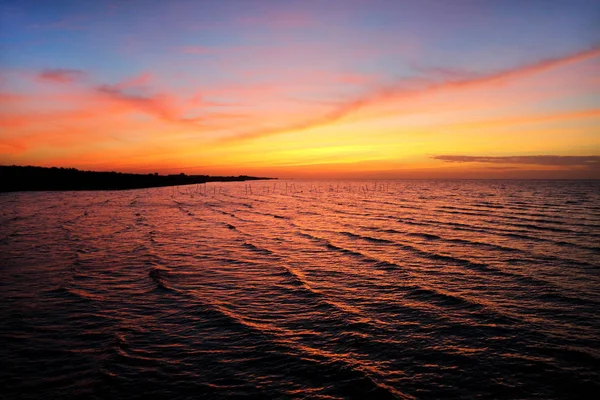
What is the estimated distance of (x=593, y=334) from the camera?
40.0 ft

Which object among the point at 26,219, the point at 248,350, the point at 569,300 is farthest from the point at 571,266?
the point at 26,219

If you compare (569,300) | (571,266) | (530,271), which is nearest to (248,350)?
(569,300)

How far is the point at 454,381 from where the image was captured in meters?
9.35

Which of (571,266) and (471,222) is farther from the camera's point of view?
(471,222)

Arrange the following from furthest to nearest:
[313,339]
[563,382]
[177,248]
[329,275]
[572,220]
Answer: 1. [572,220]
2. [177,248]
3. [329,275]
4. [313,339]
5. [563,382]

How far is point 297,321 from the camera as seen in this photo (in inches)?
517

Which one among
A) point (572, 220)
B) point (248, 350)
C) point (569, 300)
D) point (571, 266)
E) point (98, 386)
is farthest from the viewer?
point (572, 220)

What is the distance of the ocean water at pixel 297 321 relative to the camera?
9.19 meters

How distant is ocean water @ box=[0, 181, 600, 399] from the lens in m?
9.19

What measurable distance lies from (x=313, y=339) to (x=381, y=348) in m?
2.02

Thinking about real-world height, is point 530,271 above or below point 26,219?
below

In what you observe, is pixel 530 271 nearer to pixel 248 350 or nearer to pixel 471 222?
pixel 248 350

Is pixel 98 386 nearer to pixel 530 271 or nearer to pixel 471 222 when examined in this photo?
pixel 530 271

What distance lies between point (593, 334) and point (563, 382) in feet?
13.1
